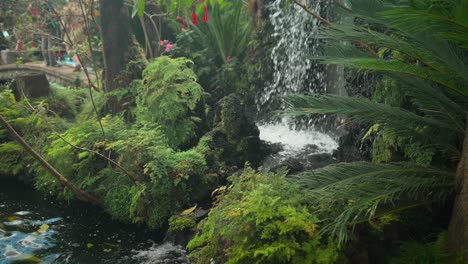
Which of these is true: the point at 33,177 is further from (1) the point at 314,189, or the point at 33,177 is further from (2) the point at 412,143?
(2) the point at 412,143

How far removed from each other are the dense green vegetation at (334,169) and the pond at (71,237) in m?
0.26

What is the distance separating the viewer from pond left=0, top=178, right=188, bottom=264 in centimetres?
477

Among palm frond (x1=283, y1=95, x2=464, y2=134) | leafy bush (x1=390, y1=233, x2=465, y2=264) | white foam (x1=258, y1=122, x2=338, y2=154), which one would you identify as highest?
palm frond (x1=283, y1=95, x2=464, y2=134)

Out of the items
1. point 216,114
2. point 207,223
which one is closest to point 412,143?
point 207,223

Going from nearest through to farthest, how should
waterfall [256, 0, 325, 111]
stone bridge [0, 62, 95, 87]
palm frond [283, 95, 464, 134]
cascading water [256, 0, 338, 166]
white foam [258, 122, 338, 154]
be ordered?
palm frond [283, 95, 464, 134], white foam [258, 122, 338, 154], cascading water [256, 0, 338, 166], waterfall [256, 0, 325, 111], stone bridge [0, 62, 95, 87]

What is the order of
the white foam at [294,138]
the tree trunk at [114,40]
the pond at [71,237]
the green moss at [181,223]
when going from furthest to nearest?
the tree trunk at [114,40]
the white foam at [294,138]
the green moss at [181,223]
the pond at [71,237]

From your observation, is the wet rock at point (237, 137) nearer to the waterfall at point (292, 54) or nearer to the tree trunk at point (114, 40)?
the waterfall at point (292, 54)

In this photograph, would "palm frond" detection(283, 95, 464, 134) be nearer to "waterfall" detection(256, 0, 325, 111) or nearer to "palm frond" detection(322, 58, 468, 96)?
"palm frond" detection(322, 58, 468, 96)

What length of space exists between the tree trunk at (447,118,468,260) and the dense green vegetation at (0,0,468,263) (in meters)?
0.03

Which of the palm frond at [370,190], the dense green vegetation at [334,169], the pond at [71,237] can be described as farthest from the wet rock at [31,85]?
the palm frond at [370,190]

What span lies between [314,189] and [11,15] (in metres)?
10.2

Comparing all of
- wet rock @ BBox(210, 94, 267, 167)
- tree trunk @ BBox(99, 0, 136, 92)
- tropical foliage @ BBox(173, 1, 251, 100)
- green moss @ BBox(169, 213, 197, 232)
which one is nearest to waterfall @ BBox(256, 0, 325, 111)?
tropical foliage @ BBox(173, 1, 251, 100)

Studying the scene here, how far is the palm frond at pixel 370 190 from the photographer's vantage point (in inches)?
115

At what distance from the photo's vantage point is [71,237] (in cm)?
535
